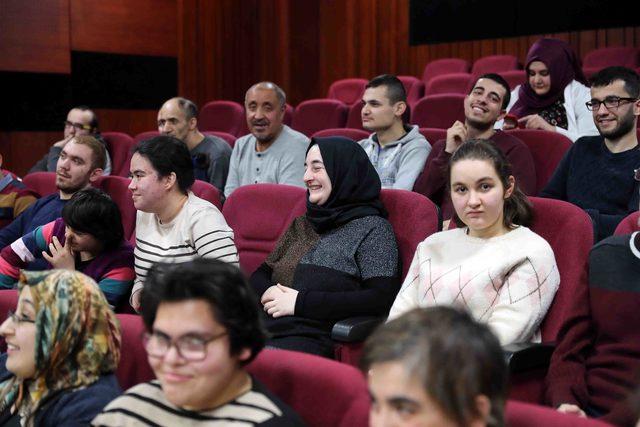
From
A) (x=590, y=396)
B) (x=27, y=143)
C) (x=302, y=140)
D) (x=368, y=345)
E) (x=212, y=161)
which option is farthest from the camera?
(x=27, y=143)

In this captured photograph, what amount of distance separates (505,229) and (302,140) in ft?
6.76

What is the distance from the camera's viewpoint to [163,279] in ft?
4.39

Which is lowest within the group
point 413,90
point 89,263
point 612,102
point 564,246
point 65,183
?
point 89,263

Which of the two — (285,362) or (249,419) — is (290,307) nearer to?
(285,362)

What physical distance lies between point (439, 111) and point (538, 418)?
3930 millimetres

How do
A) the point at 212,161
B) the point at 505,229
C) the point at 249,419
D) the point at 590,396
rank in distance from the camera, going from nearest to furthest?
the point at 249,419 < the point at 590,396 < the point at 505,229 < the point at 212,161

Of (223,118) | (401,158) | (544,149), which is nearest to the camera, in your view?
(544,149)

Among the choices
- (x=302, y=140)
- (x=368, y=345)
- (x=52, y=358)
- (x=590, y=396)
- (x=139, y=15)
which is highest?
(x=139, y=15)

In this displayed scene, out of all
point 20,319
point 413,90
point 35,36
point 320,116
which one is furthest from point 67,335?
point 35,36

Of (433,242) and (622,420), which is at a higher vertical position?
(433,242)

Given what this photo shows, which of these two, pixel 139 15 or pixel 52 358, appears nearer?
pixel 52 358

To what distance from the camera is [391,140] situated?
361 centimetres

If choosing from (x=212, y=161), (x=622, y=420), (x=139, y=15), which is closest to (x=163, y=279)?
(x=622, y=420)

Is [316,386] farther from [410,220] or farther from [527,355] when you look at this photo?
[410,220]
